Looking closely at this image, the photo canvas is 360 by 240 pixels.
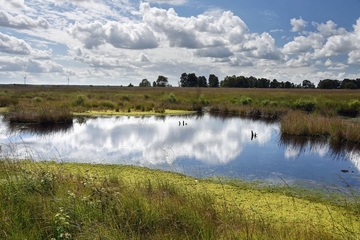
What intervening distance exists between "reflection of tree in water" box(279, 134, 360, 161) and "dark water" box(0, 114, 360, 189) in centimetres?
4

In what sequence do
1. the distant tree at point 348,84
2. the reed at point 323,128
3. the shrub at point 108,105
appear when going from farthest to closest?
the distant tree at point 348,84, the shrub at point 108,105, the reed at point 323,128

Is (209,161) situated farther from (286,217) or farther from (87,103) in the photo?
(87,103)

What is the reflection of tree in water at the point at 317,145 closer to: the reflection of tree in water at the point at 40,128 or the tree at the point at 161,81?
the reflection of tree in water at the point at 40,128

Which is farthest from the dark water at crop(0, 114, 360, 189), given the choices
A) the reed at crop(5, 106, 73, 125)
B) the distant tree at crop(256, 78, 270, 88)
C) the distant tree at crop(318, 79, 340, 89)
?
the distant tree at crop(256, 78, 270, 88)

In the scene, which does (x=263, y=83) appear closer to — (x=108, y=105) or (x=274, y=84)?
(x=274, y=84)

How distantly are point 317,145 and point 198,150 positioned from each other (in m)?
5.64

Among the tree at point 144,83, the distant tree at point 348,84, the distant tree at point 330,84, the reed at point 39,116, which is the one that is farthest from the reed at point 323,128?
the tree at point 144,83

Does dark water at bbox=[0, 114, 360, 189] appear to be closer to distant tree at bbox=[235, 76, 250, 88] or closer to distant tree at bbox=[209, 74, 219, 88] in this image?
distant tree at bbox=[235, 76, 250, 88]

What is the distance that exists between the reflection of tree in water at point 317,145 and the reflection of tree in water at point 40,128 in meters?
11.2

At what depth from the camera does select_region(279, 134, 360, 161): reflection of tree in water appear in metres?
11.7

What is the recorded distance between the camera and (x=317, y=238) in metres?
3.68

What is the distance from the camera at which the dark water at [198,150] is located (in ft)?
29.3

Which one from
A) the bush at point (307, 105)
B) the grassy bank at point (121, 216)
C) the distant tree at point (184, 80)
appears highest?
the distant tree at point (184, 80)

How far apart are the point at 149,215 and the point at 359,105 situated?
2501cm
